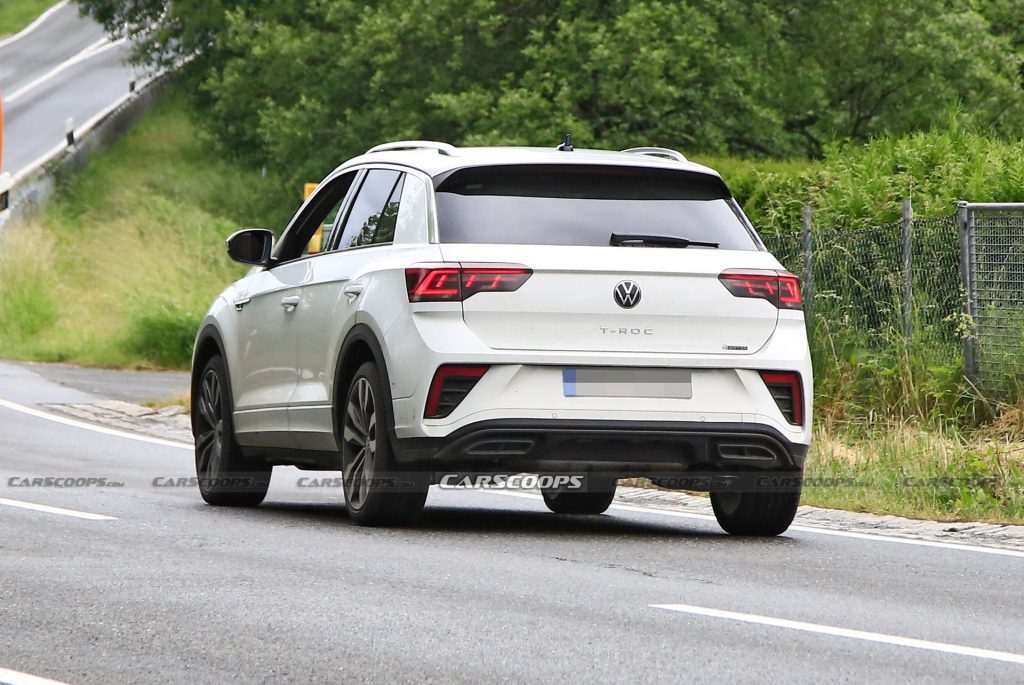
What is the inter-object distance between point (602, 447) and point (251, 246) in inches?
113

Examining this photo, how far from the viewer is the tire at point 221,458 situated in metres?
11.3

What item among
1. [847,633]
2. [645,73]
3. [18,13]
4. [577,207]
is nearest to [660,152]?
[577,207]

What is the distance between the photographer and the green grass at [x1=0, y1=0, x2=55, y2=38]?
7550 centimetres

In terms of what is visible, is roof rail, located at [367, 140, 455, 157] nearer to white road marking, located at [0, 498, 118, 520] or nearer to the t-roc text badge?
the t-roc text badge

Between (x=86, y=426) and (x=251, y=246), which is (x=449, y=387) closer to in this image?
(x=251, y=246)

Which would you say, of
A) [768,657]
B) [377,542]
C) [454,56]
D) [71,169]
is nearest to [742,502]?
[377,542]

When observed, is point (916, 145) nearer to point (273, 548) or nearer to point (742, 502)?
point (742, 502)

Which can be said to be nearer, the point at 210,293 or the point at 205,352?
the point at 205,352

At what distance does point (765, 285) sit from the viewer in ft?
30.7

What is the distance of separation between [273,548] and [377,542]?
1.56 ft

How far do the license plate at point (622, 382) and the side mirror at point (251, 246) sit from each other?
262 centimetres

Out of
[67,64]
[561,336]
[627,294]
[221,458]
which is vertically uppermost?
[627,294]

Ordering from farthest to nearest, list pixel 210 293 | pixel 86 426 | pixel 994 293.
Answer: pixel 210 293
pixel 86 426
pixel 994 293

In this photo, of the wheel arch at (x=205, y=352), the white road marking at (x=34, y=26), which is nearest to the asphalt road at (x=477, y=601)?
the wheel arch at (x=205, y=352)
